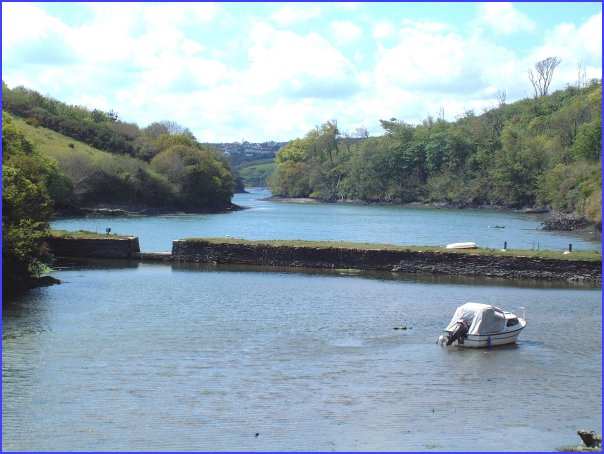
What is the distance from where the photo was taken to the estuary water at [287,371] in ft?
62.8

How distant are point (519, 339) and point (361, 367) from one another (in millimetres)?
8027

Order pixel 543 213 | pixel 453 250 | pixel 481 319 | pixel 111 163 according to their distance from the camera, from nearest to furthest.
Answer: pixel 481 319 → pixel 453 250 → pixel 111 163 → pixel 543 213

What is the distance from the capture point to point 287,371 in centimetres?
2545

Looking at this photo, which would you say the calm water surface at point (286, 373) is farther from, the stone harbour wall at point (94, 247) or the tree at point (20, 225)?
the stone harbour wall at point (94, 247)

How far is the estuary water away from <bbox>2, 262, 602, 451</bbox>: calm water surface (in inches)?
3.1

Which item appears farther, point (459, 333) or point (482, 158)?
point (482, 158)

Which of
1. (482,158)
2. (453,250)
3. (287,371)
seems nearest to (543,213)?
(482,158)

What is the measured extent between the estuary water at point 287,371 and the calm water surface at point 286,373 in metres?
0.08

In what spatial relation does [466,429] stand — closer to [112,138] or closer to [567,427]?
[567,427]

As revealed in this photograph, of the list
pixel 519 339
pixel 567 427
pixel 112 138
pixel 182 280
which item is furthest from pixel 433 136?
pixel 567 427

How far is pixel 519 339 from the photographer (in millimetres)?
30969

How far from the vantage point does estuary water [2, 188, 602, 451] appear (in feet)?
62.8

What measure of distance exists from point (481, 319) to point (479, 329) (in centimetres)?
37

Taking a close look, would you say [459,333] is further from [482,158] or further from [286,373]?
[482,158]
